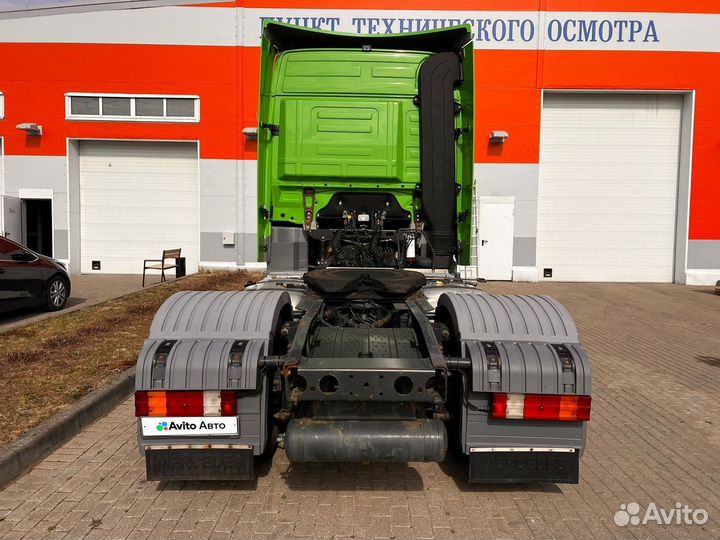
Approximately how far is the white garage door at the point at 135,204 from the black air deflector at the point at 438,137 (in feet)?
38.8

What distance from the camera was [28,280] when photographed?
8711 mm

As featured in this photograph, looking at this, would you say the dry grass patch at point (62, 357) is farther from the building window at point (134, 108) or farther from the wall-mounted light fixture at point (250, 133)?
the building window at point (134, 108)

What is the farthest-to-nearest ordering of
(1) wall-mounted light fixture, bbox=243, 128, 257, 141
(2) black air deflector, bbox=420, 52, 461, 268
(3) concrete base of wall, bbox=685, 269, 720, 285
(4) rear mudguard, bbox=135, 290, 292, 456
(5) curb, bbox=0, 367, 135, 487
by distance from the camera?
(3) concrete base of wall, bbox=685, 269, 720, 285 < (1) wall-mounted light fixture, bbox=243, 128, 257, 141 < (2) black air deflector, bbox=420, 52, 461, 268 < (5) curb, bbox=0, 367, 135, 487 < (4) rear mudguard, bbox=135, 290, 292, 456

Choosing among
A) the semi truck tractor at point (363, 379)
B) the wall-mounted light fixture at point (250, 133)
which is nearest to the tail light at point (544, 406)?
the semi truck tractor at point (363, 379)

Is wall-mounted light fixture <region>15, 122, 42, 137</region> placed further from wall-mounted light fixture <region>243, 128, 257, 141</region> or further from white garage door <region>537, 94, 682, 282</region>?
A: white garage door <region>537, 94, 682, 282</region>

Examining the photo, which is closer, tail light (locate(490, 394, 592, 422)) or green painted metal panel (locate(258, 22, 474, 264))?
tail light (locate(490, 394, 592, 422))

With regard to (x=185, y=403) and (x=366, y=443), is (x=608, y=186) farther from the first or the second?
(x=185, y=403)

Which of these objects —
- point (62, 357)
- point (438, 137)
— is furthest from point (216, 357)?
point (62, 357)

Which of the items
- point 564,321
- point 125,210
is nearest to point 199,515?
point 564,321

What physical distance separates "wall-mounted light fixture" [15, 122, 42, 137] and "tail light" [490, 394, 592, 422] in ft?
53.0

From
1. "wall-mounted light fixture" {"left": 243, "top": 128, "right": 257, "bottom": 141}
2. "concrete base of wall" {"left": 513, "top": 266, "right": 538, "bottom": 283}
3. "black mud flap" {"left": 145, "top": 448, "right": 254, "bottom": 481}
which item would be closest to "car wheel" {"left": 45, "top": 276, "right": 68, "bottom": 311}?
"wall-mounted light fixture" {"left": 243, "top": 128, "right": 257, "bottom": 141}

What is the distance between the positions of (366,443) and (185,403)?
102 cm

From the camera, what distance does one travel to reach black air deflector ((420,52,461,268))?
5.56 m

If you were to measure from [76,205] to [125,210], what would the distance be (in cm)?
137
